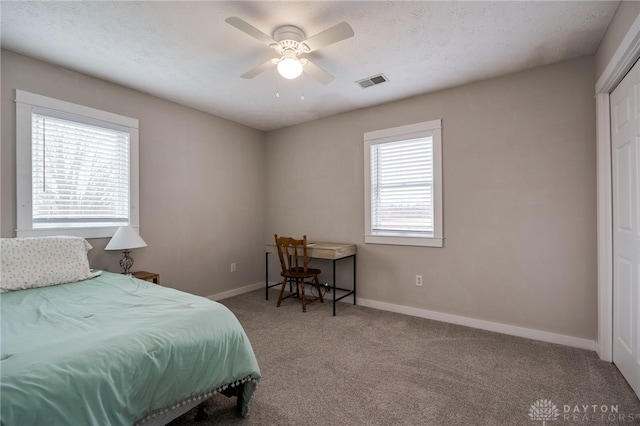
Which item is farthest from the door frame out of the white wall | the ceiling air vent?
the ceiling air vent

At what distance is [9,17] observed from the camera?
209 cm

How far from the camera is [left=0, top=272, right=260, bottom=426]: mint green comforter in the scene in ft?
3.41

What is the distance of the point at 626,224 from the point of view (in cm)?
210

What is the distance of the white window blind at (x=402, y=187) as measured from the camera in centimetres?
345

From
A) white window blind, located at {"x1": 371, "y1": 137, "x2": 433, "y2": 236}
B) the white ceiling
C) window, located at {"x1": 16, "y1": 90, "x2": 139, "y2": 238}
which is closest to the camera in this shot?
the white ceiling

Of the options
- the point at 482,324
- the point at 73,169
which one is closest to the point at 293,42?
the point at 73,169

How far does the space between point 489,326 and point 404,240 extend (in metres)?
1.18

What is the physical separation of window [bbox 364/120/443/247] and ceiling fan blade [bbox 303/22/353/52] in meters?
1.73

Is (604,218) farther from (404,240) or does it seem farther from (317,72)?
(317,72)

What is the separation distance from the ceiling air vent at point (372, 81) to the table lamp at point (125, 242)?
2678 mm

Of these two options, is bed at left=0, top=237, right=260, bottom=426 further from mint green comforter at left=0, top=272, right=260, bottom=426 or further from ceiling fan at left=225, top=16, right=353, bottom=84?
ceiling fan at left=225, top=16, right=353, bottom=84

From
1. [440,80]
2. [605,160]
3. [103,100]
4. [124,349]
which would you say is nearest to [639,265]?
[605,160]

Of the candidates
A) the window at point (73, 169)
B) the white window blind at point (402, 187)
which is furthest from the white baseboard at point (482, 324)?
the window at point (73, 169)

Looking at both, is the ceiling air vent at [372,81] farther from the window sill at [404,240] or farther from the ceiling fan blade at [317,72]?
the window sill at [404,240]
